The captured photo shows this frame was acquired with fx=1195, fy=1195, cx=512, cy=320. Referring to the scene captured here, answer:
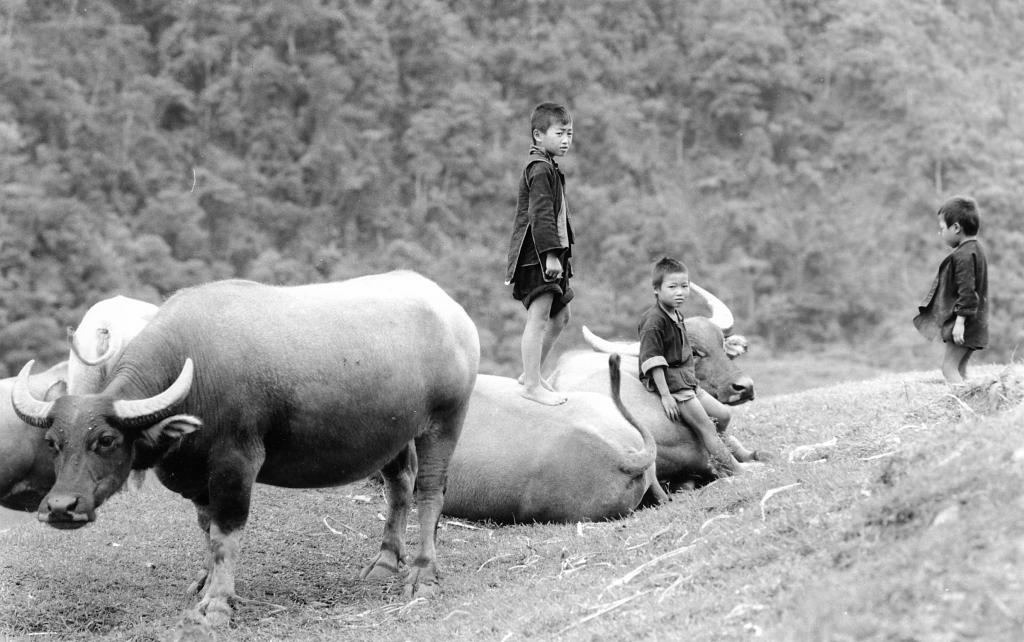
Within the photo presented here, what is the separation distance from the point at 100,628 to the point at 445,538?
7.81 feet

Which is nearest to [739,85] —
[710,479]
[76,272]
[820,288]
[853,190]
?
[853,190]

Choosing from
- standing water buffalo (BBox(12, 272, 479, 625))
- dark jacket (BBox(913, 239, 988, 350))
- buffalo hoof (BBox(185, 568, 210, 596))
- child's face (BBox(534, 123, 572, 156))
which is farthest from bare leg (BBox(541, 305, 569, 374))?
dark jacket (BBox(913, 239, 988, 350))

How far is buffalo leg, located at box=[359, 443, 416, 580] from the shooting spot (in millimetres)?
7477

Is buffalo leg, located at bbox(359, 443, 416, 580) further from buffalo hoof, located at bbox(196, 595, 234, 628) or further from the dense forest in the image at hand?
the dense forest

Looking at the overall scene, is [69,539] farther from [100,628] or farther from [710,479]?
[710,479]

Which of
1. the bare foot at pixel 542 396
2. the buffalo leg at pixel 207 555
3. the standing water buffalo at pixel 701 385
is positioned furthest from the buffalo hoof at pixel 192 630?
the standing water buffalo at pixel 701 385

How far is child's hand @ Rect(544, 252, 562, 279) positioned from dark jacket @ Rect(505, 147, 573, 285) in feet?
0.18

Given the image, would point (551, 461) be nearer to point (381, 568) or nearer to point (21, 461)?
point (381, 568)

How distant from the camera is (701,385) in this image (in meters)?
9.76

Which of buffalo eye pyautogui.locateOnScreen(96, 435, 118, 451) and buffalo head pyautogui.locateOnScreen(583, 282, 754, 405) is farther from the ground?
buffalo eye pyautogui.locateOnScreen(96, 435, 118, 451)

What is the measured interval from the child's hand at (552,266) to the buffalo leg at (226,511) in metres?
2.11

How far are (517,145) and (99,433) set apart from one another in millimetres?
25207

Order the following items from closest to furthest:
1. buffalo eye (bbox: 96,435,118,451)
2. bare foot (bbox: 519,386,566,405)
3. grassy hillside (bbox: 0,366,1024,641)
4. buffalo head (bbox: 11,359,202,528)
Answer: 1. grassy hillside (bbox: 0,366,1024,641)
2. buffalo head (bbox: 11,359,202,528)
3. buffalo eye (bbox: 96,435,118,451)
4. bare foot (bbox: 519,386,566,405)

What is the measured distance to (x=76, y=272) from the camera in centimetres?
2442
